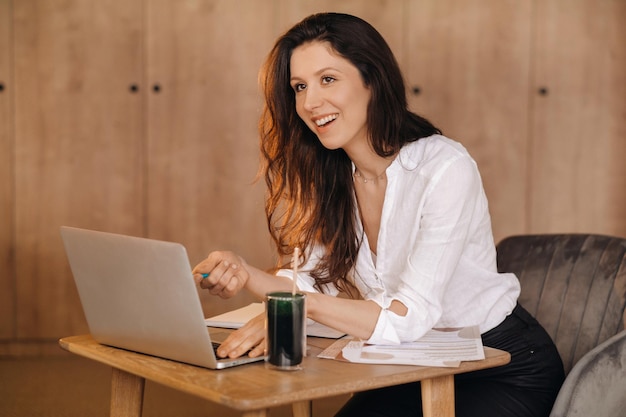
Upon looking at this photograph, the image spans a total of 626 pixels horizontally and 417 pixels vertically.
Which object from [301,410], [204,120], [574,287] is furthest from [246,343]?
[204,120]

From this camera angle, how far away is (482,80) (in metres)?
4.13

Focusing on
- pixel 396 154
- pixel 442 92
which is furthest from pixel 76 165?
pixel 396 154

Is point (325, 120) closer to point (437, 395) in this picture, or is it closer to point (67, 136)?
point (437, 395)

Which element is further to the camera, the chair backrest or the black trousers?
the chair backrest

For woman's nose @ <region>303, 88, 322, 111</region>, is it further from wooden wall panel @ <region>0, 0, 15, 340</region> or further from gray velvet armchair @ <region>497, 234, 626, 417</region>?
wooden wall panel @ <region>0, 0, 15, 340</region>

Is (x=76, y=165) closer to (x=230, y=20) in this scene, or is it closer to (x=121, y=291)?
(x=230, y=20)

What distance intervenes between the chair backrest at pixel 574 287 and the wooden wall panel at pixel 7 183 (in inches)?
105

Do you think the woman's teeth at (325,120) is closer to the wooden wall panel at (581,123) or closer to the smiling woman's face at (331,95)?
the smiling woman's face at (331,95)

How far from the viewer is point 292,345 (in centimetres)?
130

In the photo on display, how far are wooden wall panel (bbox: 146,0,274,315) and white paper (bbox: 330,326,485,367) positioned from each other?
2551 mm

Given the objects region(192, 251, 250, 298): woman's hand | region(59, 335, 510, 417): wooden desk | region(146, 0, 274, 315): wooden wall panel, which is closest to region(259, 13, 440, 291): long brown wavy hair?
region(192, 251, 250, 298): woman's hand

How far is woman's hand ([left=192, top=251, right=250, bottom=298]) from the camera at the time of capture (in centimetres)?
157

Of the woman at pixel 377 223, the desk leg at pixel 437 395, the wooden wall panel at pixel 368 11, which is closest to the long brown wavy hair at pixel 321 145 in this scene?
the woman at pixel 377 223

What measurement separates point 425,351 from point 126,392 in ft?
1.86
